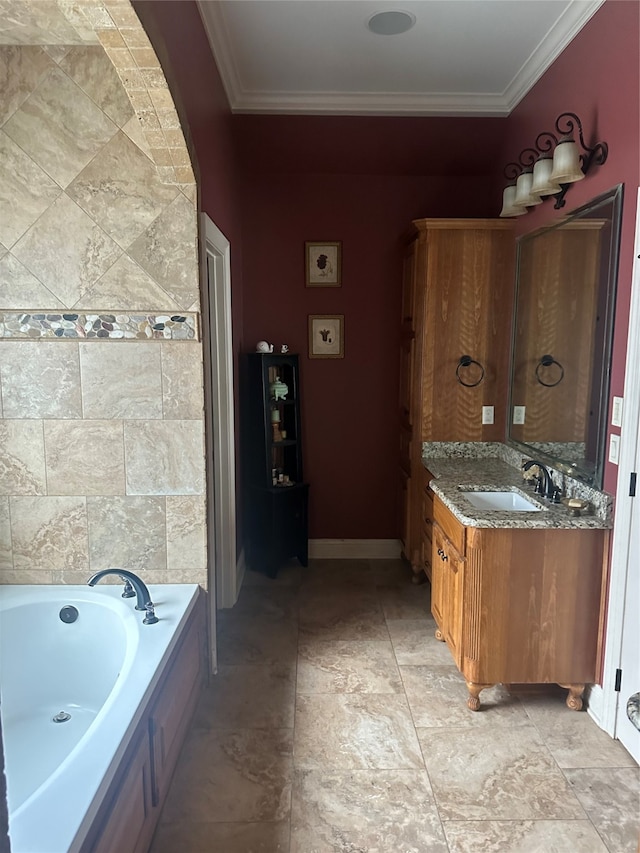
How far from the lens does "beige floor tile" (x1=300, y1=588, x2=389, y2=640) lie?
308 cm

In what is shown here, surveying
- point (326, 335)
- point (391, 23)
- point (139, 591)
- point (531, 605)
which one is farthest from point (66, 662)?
point (391, 23)

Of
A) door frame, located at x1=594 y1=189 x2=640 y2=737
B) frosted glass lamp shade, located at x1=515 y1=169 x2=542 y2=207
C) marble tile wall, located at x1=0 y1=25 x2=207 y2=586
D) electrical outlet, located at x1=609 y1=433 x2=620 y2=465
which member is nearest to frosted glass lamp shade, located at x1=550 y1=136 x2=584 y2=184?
frosted glass lamp shade, located at x1=515 y1=169 x2=542 y2=207

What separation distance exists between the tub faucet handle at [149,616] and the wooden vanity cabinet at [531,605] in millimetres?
1249

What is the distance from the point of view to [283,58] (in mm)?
2812

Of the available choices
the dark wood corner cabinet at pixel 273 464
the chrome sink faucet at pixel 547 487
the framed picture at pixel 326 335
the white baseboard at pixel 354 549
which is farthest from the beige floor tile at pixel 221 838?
the framed picture at pixel 326 335

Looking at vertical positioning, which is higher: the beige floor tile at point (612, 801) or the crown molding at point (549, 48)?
the crown molding at point (549, 48)

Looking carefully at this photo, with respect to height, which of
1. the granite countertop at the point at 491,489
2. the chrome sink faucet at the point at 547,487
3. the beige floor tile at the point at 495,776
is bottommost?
the beige floor tile at the point at 495,776

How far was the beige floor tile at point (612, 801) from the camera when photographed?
1.81 m

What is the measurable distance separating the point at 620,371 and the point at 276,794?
1967mm

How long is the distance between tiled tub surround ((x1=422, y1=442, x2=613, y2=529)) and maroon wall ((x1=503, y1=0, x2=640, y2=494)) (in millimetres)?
160

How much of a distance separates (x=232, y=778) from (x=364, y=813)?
0.49 meters

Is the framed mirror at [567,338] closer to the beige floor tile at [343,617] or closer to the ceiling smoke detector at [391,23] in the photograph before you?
the ceiling smoke detector at [391,23]

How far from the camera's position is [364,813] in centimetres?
190

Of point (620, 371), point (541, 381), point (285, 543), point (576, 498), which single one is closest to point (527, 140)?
point (541, 381)
